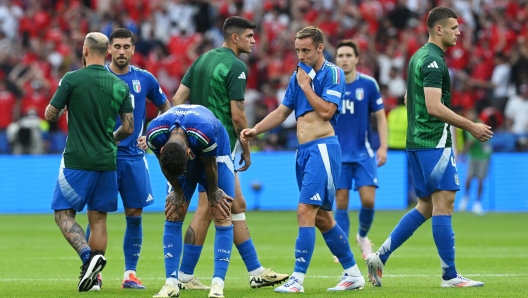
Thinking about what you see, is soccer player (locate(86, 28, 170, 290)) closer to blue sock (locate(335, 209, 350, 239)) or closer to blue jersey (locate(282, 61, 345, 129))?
blue jersey (locate(282, 61, 345, 129))

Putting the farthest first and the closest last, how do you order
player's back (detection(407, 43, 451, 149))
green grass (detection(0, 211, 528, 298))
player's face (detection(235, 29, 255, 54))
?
1. player's face (detection(235, 29, 255, 54))
2. player's back (detection(407, 43, 451, 149))
3. green grass (detection(0, 211, 528, 298))

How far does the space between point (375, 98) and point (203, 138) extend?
520 cm

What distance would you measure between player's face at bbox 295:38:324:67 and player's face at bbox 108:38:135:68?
1.97m

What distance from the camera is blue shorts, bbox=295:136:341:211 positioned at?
8.95m

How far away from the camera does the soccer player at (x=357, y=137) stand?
12.7 meters

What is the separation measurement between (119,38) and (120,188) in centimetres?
157

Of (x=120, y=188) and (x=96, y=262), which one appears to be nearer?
(x=96, y=262)

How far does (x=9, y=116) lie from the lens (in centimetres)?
2412

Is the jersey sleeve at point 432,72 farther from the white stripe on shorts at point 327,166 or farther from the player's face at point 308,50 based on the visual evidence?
the white stripe on shorts at point 327,166

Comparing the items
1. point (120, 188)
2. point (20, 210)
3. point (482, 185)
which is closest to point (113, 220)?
point (20, 210)

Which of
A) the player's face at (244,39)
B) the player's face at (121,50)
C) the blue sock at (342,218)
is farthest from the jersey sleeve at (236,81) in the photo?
the blue sock at (342,218)

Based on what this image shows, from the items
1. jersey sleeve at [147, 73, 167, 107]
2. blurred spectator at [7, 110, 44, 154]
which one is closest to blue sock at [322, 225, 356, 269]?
jersey sleeve at [147, 73, 167, 107]

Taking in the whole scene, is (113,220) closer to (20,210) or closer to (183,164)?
(20,210)

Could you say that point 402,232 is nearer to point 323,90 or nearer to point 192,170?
point 323,90
